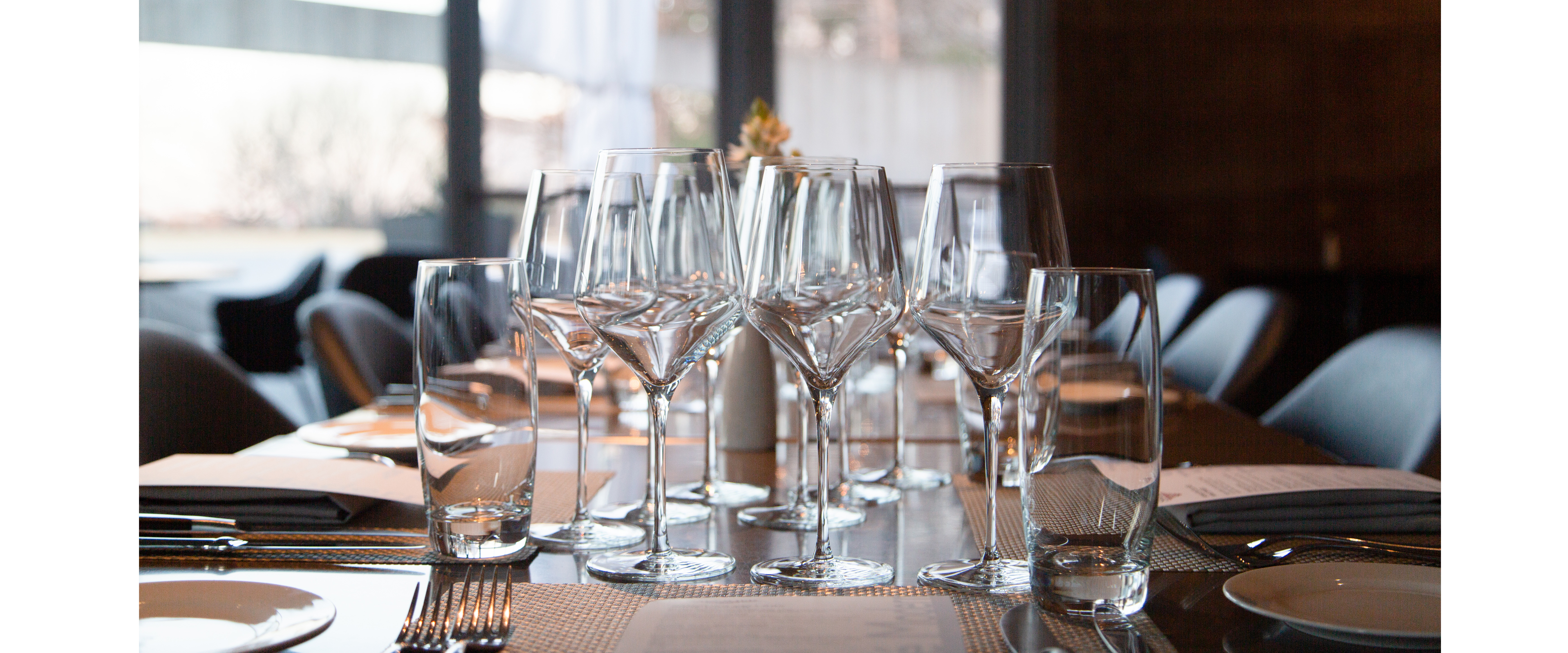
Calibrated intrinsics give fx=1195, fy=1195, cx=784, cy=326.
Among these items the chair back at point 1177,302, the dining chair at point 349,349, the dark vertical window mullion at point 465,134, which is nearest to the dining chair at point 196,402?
the dining chair at point 349,349

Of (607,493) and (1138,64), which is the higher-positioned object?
(1138,64)

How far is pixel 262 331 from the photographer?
15.4ft

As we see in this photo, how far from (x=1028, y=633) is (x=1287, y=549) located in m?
0.26

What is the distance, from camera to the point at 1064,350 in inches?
24.0

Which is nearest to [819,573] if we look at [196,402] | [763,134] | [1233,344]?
[763,134]

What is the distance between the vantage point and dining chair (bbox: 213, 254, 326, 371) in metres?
4.64

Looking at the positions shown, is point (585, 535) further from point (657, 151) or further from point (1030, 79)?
point (1030, 79)

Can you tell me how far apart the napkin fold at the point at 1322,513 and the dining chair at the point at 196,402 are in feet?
3.86
